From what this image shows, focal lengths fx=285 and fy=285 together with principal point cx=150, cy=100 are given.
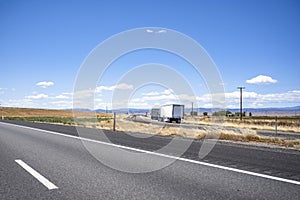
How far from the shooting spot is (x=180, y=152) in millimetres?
8945

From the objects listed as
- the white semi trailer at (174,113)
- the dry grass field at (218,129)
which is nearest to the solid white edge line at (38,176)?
the dry grass field at (218,129)

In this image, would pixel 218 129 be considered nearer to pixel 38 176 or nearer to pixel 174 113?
pixel 38 176

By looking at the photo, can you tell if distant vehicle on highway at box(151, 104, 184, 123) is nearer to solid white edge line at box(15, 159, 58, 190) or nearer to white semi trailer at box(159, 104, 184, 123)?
white semi trailer at box(159, 104, 184, 123)

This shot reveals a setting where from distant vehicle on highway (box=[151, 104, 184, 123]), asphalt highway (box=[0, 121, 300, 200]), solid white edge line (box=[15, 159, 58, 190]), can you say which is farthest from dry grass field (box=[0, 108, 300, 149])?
solid white edge line (box=[15, 159, 58, 190])

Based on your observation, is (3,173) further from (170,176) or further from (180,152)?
(180,152)

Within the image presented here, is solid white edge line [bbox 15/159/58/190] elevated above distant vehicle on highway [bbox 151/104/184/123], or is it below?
below

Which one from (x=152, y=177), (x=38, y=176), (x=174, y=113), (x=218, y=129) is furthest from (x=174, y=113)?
(x=38, y=176)

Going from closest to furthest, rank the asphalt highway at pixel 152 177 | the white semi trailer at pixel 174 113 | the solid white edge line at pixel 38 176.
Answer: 1. the asphalt highway at pixel 152 177
2. the solid white edge line at pixel 38 176
3. the white semi trailer at pixel 174 113

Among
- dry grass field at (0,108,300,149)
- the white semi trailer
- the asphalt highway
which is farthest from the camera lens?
the white semi trailer

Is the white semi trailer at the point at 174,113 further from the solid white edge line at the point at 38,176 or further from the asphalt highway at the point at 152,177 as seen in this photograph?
the solid white edge line at the point at 38,176

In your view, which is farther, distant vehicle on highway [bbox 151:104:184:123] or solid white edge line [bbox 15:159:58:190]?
distant vehicle on highway [bbox 151:104:184:123]

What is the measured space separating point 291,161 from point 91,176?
5.11 metres

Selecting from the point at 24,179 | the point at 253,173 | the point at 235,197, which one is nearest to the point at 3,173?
the point at 24,179

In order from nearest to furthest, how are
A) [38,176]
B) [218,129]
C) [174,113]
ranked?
[38,176], [218,129], [174,113]
